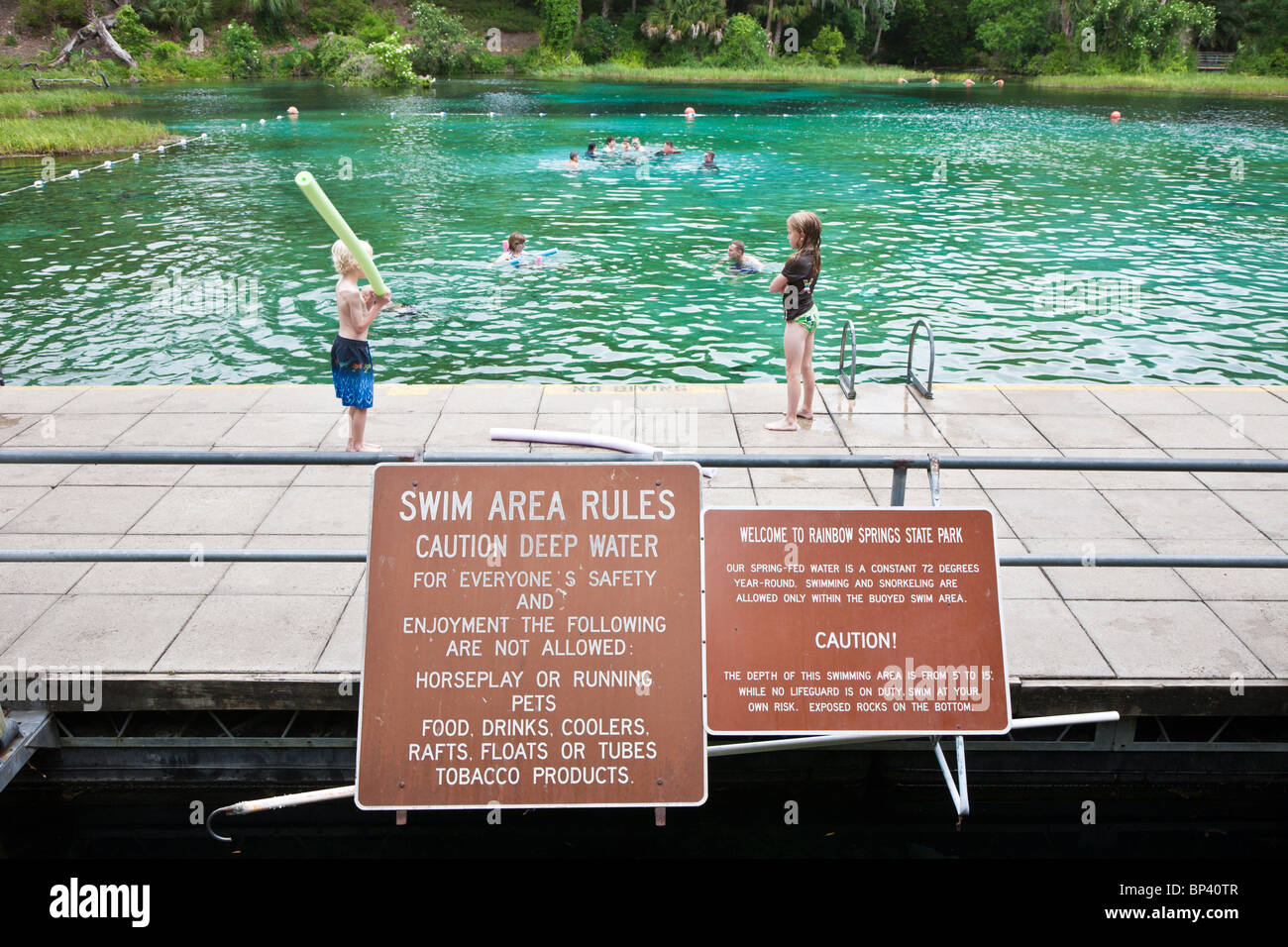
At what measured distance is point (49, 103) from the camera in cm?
4253

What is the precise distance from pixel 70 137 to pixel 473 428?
31.0 metres

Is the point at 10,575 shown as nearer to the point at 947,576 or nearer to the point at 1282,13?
the point at 947,576

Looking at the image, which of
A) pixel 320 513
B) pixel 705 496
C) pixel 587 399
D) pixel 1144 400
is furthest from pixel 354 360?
pixel 1144 400

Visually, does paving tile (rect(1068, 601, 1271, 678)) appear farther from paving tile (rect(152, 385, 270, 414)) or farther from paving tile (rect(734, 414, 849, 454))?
paving tile (rect(152, 385, 270, 414))

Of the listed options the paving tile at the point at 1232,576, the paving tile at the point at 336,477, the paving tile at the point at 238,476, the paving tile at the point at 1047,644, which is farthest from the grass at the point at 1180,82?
the paving tile at the point at 238,476

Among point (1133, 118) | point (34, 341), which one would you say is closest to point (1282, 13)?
point (1133, 118)

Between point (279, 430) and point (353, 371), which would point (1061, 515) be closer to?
point (353, 371)

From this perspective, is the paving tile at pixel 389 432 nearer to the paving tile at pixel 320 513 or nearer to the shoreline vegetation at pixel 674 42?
the paving tile at pixel 320 513

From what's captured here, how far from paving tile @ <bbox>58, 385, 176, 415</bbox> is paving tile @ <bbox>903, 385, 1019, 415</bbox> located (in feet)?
25.0

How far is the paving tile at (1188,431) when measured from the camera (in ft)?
28.6

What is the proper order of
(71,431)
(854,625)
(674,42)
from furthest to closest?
1. (674,42)
2. (71,431)
3. (854,625)

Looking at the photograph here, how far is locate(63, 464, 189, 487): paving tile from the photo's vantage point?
784cm

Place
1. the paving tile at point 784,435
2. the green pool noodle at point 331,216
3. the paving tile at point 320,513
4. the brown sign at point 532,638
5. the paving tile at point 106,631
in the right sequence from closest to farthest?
the green pool noodle at point 331,216, the brown sign at point 532,638, the paving tile at point 106,631, the paving tile at point 320,513, the paving tile at point 784,435

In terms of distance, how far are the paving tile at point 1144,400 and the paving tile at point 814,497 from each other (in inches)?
140
